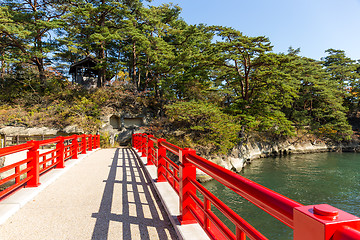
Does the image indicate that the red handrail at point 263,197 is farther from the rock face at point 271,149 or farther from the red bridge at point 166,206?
the rock face at point 271,149

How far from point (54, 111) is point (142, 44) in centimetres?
1096

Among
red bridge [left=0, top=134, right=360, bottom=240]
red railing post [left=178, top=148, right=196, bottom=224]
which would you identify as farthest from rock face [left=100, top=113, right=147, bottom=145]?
red railing post [left=178, top=148, right=196, bottom=224]

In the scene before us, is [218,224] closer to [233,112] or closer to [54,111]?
[233,112]

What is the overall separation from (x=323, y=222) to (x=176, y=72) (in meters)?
20.5

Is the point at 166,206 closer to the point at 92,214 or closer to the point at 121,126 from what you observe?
the point at 92,214

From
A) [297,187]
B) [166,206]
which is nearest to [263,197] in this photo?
[166,206]

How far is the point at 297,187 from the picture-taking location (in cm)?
1130

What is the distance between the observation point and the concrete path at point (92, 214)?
2.66 m

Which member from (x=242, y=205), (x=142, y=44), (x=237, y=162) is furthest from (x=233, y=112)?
(x=142, y=44)

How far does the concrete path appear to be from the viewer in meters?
2.66

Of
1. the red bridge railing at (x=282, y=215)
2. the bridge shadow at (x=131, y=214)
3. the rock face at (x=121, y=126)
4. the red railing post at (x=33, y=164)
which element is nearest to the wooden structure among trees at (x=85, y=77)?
the rock face at (x=121, y=126)

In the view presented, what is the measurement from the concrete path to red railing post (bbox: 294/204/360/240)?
214 cm

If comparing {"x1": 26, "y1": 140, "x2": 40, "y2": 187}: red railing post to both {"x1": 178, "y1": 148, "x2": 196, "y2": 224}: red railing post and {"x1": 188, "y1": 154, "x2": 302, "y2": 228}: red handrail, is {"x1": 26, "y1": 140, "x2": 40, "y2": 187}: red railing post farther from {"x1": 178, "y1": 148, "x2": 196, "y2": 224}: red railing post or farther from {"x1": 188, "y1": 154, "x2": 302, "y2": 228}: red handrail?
{"x1": 188, "y1": 154, "x2": 302, "y2": 228}: red handrail

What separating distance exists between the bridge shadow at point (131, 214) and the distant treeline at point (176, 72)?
34.8 feet
